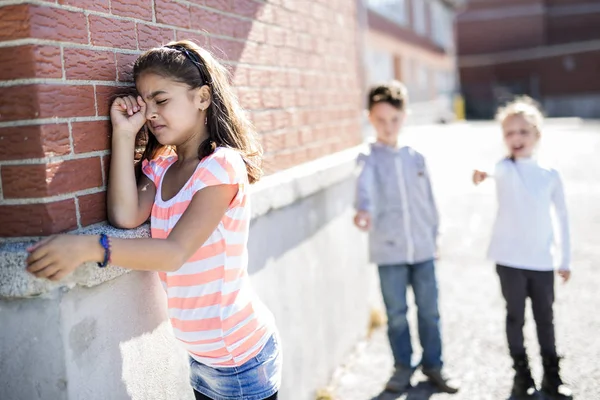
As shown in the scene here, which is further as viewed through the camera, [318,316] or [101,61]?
[318,316]

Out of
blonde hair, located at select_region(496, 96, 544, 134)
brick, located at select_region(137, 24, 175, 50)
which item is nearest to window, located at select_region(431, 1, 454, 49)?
blonde hair, located at select_region(496, 96, 544, 134)

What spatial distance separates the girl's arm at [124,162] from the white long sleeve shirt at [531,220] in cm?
229

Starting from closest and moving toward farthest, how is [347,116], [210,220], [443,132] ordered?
1. [210,220]
2. [347,116]
3. [443,132]

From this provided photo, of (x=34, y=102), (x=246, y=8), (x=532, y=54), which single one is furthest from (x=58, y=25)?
(x=532, y=54)

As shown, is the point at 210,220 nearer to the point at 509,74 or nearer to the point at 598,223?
the point at 598,223

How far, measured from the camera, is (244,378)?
1.96m

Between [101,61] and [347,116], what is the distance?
2.96 m

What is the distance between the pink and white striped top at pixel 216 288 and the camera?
189 cm

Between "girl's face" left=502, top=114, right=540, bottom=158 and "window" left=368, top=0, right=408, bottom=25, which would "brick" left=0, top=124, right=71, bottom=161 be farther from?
"window" left=368, top=0, right=408, bottom=25

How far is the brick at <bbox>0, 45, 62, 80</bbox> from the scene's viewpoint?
5.36 ft

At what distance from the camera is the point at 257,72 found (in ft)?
10.0

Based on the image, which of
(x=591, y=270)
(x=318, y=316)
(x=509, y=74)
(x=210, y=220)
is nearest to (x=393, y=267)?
(x=318, y=316)

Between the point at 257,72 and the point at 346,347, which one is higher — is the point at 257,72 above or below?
above

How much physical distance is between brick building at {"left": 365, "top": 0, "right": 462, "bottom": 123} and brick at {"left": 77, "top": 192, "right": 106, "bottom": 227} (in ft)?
37.8
